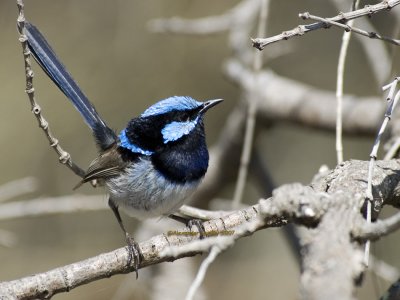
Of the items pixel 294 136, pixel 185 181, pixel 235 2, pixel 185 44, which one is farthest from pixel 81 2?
pixel 185 181

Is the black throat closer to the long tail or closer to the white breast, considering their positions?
the white breast

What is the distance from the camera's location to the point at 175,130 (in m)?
3.36

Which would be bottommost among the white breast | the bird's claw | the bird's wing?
the bird's claw

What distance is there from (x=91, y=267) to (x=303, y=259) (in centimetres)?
90

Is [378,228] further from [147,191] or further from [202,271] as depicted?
[147,191]

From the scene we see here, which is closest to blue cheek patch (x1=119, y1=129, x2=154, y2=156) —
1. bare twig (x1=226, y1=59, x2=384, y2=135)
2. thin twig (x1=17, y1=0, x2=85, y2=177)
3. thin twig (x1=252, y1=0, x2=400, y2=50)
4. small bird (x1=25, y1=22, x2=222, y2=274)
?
small bird (x1=25, y1=22, x2=222, y2=274)

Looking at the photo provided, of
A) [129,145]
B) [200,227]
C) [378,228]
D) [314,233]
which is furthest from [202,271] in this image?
[129,145]

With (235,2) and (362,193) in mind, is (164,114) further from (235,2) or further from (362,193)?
(235,2)

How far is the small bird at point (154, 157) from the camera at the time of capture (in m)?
3.24

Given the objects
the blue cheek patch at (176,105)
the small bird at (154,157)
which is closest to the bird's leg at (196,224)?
the small bird at (154,157)

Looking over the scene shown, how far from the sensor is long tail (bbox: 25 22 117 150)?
338 cm

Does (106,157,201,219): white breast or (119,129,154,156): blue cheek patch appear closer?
(106,157,201,219): white breast

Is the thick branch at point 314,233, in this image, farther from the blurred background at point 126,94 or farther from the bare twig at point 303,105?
the blurred background at point 126,94

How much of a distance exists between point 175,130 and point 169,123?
5cm
